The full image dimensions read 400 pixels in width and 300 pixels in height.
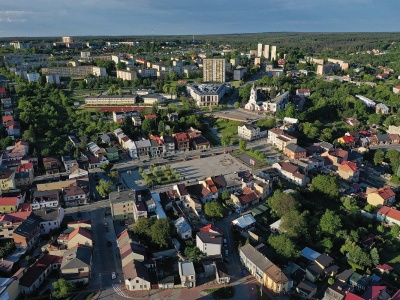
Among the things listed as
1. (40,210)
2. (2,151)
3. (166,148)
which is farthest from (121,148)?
(40,210)

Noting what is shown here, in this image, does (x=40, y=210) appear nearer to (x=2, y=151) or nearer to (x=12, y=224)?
(x=12, y=224)

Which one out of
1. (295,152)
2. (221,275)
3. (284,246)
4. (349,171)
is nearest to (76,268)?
Answer: (221,275)

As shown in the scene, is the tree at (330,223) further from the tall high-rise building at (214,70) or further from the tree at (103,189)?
the tall high-rise building at (214,70)

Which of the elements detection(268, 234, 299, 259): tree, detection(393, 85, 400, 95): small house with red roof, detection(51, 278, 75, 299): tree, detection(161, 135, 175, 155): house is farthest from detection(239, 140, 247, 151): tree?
detection(393, 85, 400, 95): small house with red roof

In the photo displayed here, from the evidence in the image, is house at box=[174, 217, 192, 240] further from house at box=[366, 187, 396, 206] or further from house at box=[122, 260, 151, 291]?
house at box=[366, 187, 396, 206]

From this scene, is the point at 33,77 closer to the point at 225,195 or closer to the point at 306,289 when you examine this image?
the point at 225,195

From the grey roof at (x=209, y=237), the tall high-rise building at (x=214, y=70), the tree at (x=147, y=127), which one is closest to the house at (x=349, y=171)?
the grey roof at (x=209, y=237)
